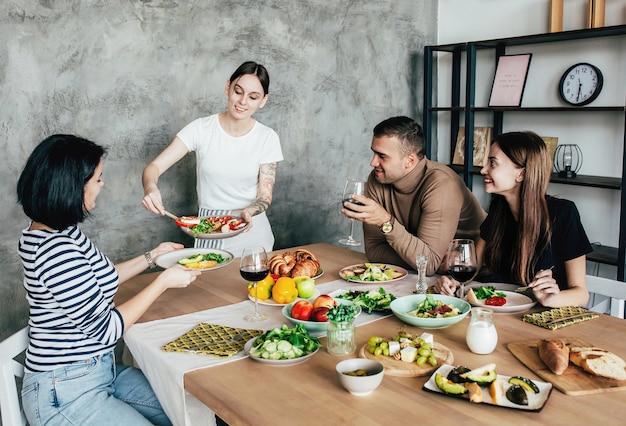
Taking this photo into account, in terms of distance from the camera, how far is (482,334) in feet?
4.97

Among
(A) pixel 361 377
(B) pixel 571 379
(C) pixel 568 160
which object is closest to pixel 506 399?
(B) pixel 571 379

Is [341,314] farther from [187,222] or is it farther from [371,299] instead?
[187,222]

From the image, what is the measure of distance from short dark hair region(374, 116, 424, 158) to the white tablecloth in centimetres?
67

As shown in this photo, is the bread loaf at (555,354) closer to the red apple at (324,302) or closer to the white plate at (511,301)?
the white plate at (511,301)

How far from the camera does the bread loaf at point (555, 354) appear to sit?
1.39 metres

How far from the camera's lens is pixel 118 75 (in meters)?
3.38

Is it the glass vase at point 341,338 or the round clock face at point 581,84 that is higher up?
the round clock face at point 581,84

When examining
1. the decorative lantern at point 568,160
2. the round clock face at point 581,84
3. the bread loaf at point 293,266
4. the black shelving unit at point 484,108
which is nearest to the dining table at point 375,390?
the bread loaf at point 293,266

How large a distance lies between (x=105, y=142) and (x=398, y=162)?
5.76ft

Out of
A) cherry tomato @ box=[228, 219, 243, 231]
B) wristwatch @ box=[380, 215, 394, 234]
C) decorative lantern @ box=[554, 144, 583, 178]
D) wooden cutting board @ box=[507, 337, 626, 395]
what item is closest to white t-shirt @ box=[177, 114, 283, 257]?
cherry tomato @ box=[228, 219, 243, 231]

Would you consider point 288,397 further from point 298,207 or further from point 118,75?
point 298,207

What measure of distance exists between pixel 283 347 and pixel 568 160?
3.12 meters

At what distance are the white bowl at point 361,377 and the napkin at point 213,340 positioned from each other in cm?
37

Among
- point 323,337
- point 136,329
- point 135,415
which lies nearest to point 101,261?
point 136,329
